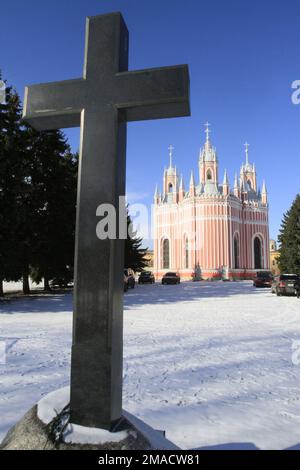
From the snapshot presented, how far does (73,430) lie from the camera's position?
2332 mm

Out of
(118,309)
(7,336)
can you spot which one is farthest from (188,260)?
(118,309)

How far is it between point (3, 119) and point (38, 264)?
881cm

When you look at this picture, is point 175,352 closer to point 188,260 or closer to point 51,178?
point 51,178

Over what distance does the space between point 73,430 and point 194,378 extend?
3571 millimetres

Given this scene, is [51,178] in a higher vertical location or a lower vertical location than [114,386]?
higher

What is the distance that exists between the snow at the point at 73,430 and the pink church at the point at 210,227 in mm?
54893

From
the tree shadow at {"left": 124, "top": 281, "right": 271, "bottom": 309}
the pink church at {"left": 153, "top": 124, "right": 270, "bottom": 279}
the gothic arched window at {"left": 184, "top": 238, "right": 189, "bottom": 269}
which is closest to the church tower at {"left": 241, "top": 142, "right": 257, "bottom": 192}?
the pink church at {"left": 153, "top": 124, "right": 270, "bottom": 279}

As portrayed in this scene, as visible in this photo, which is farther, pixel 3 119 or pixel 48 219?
pixel 48 219

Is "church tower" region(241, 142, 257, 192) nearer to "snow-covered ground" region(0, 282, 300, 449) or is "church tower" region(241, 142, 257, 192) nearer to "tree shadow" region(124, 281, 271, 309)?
"tree shadow" region(124, 281, 271, 309)

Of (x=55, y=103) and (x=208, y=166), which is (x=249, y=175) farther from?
(x=55, y=103)

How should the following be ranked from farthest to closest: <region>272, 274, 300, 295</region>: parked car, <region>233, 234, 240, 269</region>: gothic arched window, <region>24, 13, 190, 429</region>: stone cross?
<region>233, 234, 240, 269</region>: gothic arched window < <region>272, 274, 300, 295</region>: parked car < <region>24, 13, 190, 429</region>: stone cross

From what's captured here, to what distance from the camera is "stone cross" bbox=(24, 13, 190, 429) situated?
8.36 feet
